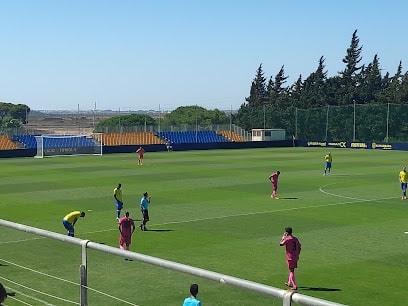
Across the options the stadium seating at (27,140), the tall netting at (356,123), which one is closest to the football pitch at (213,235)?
A: the stadium seating at (27,140)

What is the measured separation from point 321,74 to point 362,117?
34.1 metres

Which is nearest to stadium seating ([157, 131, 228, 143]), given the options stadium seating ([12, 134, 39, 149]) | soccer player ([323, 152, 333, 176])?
stadium seating ([12, 134, 39, 149])

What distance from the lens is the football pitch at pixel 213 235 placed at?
49.5 ft

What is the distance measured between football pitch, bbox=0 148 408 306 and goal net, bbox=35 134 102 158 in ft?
81.4

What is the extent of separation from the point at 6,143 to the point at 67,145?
708cm

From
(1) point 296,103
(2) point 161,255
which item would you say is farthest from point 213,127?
(2) point 161,255

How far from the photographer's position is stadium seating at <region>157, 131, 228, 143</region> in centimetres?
8900

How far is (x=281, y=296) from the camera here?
5.03 metres

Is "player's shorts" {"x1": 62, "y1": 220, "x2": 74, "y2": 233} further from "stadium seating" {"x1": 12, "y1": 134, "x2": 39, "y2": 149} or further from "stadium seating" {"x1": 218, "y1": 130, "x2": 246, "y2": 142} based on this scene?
"stadium seating" {"x1": 218, "y1": 130, "x2": 246, "y2": 142}

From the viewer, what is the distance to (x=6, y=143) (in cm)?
7694

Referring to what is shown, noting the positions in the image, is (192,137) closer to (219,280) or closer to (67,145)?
(67,145)

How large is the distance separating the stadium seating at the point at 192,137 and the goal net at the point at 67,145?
10601 mm

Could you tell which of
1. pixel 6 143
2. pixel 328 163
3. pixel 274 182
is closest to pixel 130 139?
pixel 6 143

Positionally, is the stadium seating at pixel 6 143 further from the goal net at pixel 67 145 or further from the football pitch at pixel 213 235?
the football pitch at pixel 213 235
